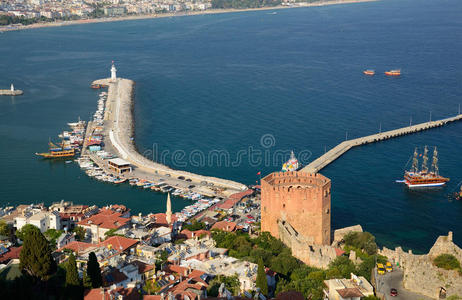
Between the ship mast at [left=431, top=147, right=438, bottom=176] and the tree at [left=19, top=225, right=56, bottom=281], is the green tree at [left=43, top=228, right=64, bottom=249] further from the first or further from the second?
the ship mast at [left=431, top=147, right=438, bottom=176]

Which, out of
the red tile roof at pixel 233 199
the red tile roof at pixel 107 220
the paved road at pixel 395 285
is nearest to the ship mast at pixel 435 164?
the red tile roof at pixel 233 199

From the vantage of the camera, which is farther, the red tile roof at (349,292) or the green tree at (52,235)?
the green tree at (52,235)

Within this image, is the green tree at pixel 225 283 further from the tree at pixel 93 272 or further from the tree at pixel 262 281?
the tree at pixel 93 272

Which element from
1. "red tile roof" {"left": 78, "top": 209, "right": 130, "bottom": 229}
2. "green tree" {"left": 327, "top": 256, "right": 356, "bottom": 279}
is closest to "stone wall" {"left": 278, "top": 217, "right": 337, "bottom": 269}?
"green tree" {"left": 327, "top": 256, "right": 356, "bottom": 279}

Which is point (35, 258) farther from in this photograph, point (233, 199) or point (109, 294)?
point (233, 199)

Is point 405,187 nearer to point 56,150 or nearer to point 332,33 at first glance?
point 56,150

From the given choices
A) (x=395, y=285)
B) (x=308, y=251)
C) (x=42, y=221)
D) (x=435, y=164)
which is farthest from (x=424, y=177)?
(x=42, y=221)
